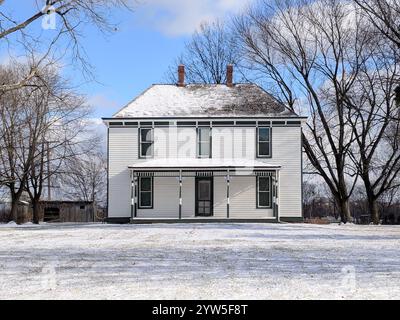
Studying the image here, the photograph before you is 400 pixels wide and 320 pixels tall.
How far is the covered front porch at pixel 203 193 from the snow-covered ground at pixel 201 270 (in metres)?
14.2

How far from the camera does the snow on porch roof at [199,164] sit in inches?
1145

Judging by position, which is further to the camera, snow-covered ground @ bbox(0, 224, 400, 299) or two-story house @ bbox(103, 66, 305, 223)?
two-story house @ bbox(103, 66, 305, 223)

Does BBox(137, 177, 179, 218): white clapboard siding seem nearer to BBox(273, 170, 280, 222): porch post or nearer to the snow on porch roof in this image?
the snow on porch roof

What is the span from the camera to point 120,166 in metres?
30.7

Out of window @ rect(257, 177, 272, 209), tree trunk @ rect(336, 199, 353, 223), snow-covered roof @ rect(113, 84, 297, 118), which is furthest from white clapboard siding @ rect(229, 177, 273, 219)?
tree trunk @ rect(336, 199, 353, 223)

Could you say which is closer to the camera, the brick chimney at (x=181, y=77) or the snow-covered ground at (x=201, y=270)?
the snow-covered ground at (x=201, y=270)

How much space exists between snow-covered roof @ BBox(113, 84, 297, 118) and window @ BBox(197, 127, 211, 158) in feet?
2.75

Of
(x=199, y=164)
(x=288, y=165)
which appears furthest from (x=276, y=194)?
(x=199, y=164)

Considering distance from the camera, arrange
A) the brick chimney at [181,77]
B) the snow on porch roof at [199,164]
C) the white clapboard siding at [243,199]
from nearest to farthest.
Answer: the snow on porch roof at [199,164], the white clapboard siding at [243,199], the brick chimney at [181,77]

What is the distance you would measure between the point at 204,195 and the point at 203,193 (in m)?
0.12

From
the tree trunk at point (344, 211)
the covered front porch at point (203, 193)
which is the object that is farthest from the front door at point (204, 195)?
the tree trunk at point (344, 211)

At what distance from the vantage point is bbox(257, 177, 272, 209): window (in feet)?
99.0

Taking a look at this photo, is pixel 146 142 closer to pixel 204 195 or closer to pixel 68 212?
pixel 204 195

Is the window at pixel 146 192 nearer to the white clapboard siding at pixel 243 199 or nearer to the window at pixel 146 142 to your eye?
the window at pixel 146 142
